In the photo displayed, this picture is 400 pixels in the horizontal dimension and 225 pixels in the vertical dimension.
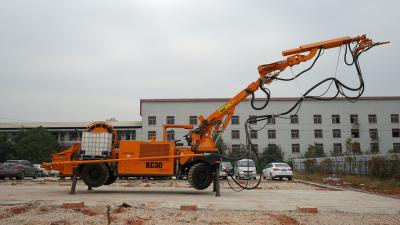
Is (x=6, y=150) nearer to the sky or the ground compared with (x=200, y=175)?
nearer to the sky

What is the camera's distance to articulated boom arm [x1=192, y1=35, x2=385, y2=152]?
13477 mm

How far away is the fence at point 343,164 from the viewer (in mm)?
26953

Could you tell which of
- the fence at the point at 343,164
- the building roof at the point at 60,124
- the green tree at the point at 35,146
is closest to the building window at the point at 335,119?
the fence at the point at 343,164

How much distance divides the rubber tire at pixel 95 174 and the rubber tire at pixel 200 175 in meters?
3.27

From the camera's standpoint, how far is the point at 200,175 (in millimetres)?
15094

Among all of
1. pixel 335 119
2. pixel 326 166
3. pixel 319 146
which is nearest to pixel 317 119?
pixel 335 119

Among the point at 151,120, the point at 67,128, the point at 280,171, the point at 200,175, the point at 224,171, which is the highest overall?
the point at 151,120

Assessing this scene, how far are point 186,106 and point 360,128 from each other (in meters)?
28.6

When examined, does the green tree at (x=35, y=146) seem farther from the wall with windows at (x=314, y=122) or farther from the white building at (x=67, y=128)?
the wall with windows at (x=314, y=122)

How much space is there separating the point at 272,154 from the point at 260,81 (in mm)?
46552

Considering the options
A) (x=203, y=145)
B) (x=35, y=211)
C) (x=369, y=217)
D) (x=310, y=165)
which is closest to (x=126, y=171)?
(x=203, y=145)

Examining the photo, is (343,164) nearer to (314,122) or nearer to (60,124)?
(314,122)

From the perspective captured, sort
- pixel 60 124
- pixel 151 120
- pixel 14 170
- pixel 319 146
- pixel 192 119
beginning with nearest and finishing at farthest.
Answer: pixel 14 170 < pixel 319 146 < pixel 151 120 < pixel 192 119 < pixel 60 124

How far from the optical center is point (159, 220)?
873cm
